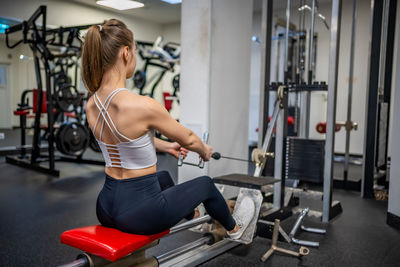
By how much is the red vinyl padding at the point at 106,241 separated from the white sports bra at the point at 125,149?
10.2 inches

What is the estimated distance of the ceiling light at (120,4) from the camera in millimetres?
6249

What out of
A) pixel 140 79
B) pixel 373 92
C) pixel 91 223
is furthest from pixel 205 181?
pixel 140 79

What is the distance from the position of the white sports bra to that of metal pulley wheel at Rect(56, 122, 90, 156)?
3.64 metres

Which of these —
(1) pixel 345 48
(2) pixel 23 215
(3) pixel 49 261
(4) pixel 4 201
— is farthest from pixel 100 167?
(1) pixel 345 48

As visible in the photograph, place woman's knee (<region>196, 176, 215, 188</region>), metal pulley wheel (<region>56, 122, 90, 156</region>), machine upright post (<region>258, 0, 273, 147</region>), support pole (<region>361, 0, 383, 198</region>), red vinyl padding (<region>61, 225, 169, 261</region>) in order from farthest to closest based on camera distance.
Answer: metal pulley wheel (<region>56, 122, 90, 156</region>) → support pole (<region>361, 0, 383, 198</region>) → machine upright post (<region>258, 0, 273, 147</region>) → woman's knee (<region>196, 176, 215, 188</region>) → red vinyl padding (<region>61, 225, 169, 261</region>)

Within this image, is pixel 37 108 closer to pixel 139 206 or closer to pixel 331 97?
pixel 331 97

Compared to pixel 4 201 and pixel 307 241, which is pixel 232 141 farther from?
pixel 4 201

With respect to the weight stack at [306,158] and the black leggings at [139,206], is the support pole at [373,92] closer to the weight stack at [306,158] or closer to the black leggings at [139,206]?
the weight stack at [306,158]

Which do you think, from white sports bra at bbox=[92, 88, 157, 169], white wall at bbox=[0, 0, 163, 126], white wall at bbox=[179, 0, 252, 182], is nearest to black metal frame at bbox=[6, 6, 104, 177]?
white wall at bbox=[0, 0, 163, 126]

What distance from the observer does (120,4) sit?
250 inches

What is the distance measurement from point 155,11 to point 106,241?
22.3 feet

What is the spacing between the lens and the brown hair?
1347 mm

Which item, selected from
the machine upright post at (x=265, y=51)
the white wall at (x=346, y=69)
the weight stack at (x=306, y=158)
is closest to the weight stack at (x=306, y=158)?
the weight stack at (x=306, y=158)

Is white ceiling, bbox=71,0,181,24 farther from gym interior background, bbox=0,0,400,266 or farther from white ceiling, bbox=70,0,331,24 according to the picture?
gym interior background, bbox=0,0,400,266
